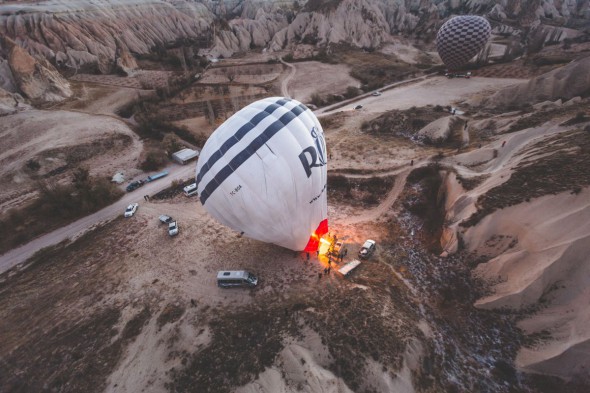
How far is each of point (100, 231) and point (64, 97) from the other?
41.8 metres

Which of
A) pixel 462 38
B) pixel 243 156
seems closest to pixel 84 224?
pixel 243 156

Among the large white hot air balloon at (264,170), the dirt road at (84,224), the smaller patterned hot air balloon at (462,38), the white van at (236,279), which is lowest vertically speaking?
the dirt road at (84,224)

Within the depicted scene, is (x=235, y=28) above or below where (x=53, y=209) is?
above

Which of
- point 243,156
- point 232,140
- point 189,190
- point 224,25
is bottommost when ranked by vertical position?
point 189,190

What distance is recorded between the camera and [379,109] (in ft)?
153

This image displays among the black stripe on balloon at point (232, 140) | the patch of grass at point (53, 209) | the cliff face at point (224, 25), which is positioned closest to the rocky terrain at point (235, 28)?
the cliff face at point (224, 25)

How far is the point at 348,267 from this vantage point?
19266mm

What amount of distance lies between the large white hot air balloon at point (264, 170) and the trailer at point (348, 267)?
446 centimetres

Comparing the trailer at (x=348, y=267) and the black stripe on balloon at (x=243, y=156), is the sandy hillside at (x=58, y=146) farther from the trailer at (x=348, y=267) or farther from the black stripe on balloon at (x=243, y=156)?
the trailer at (x=348, y=267)

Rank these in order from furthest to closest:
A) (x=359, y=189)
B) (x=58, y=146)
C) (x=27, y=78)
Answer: (x=27, y=78), (x=58, y=146), (x=359, y=189)

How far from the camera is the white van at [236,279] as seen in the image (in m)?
18.6

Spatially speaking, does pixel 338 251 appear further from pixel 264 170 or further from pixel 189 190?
pixel 189 190

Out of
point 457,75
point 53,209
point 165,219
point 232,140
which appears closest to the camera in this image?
point 232,140

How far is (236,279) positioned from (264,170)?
787cm
